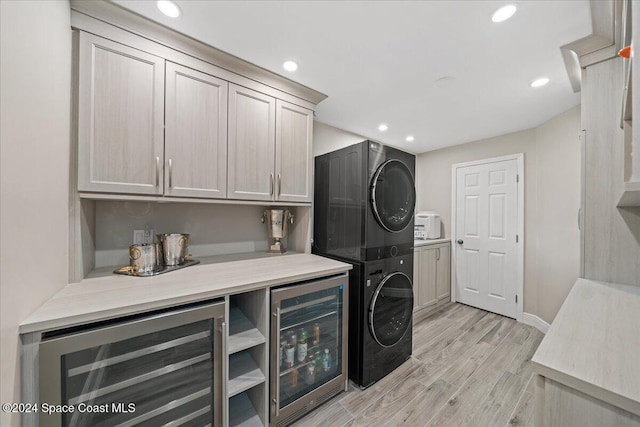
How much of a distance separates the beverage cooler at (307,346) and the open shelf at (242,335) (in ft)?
0.34

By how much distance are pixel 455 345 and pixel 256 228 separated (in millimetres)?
2378

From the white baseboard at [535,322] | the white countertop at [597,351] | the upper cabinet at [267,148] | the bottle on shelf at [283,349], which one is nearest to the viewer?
the white countertop at [597,351]

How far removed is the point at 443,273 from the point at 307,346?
2.68 metres

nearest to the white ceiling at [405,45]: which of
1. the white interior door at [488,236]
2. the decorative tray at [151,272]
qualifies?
the white interior door at [488,236]

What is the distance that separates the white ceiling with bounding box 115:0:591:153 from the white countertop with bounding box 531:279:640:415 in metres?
1.51

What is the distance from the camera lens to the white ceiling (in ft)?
4.06

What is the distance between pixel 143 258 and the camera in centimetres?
145

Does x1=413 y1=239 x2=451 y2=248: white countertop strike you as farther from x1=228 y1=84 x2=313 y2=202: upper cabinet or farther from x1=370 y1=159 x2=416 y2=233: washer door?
x1=228 y1=84 x2=313 y2=202: upper cabinet

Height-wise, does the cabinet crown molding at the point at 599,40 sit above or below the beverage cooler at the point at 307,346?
above

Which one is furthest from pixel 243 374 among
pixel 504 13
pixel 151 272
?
pixel 504 13

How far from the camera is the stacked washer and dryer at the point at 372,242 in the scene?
5.87 ft

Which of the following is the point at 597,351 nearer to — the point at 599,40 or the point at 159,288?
the point at 159,288

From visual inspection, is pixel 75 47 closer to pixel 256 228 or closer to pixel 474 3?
pixel 256 228

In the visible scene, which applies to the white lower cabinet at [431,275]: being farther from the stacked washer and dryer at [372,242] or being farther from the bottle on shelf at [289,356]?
the bottle on shelf at [289,356]
